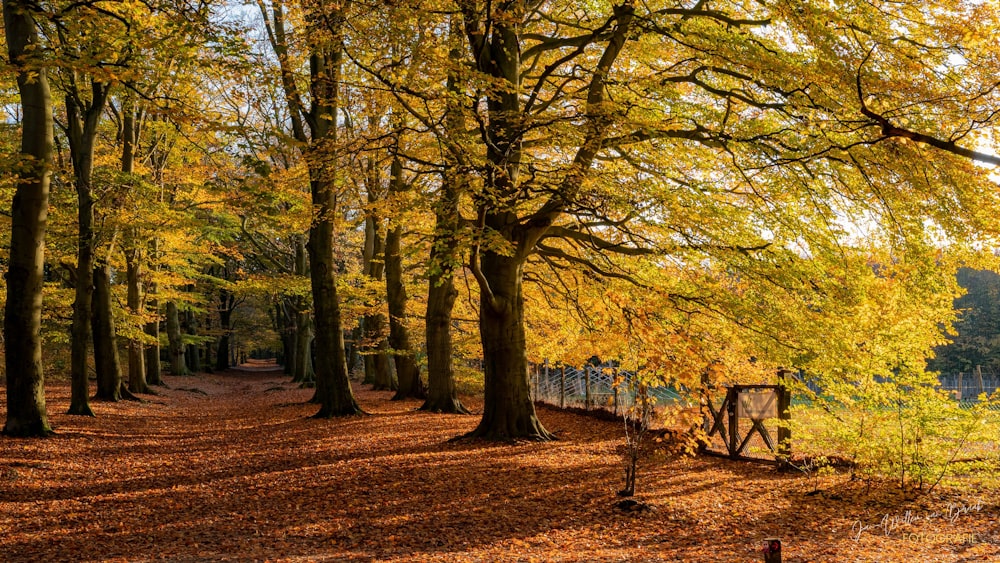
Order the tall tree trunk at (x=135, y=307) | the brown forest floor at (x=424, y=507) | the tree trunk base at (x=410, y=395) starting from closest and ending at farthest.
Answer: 1. the brown forest floor at (x=424, y=507)
2. the tree trunk base at (x=410, y=395)
3. the tall tree trunk at (x=135, y=307)

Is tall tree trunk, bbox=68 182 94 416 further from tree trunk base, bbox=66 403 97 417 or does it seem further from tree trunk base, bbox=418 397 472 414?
tree trunk base, bbox=418 397 472 414

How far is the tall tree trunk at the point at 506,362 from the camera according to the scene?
10492 mm

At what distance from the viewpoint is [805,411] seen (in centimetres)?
841

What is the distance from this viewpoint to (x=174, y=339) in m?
26.0

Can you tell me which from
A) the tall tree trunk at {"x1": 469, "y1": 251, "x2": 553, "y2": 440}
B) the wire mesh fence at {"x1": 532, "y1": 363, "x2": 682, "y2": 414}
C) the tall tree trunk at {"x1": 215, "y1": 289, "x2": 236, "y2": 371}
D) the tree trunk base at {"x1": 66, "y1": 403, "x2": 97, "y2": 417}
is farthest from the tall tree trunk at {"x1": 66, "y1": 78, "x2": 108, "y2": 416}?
the tall tree trunk at {"x1": 215, "y1": 289, "x2": 236, "y2": 371}

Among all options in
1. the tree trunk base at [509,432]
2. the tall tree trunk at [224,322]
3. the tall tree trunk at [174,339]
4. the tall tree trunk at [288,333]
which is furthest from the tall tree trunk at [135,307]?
the tall tree trunk at [224,322]

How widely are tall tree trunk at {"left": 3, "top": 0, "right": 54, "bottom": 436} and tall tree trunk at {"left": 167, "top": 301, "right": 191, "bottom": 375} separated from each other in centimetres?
1526

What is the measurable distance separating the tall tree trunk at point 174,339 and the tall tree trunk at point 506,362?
17.6 m

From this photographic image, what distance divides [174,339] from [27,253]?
17.9m

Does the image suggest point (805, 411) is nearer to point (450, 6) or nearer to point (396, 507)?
point (396, 507)

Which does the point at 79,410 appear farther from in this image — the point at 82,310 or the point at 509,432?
the point at 509,432

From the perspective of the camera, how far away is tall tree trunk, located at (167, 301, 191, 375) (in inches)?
996

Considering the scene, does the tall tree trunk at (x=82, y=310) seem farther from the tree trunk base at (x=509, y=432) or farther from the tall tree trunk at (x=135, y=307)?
the tree trunk base at (x=509, y=432)

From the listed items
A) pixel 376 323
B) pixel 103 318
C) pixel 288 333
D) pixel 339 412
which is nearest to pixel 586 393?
pixel 339 412
